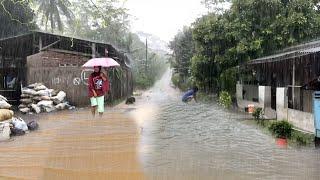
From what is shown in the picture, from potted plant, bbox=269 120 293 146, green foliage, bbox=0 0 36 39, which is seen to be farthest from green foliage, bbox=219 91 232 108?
green foliage, bbox=0 0 36 39

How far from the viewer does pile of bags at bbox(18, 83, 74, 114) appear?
14.9 meters

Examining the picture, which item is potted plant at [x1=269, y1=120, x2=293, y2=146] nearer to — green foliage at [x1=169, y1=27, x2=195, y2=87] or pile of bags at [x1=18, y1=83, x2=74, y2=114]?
pile of bags at [x1=18, y1=83, x2=74, y2=114]

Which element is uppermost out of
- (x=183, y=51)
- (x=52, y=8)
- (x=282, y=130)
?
(x=183, y=51)

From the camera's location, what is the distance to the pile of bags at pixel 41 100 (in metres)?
14.9

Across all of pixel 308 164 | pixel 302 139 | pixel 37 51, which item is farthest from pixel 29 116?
pixel 308 164

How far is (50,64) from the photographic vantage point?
18.1 metres

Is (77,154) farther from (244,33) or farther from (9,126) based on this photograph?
(244,33)

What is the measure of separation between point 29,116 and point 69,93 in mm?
2924

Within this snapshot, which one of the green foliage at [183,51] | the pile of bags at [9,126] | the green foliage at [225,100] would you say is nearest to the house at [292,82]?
the green foliage at [225,100]

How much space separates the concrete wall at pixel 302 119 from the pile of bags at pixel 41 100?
784 cm

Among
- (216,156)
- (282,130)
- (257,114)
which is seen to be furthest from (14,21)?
(216,156)

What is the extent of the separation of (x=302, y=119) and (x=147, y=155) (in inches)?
255

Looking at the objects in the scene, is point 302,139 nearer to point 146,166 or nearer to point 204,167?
point 204,167

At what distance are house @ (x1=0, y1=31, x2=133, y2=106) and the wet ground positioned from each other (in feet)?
21.1
